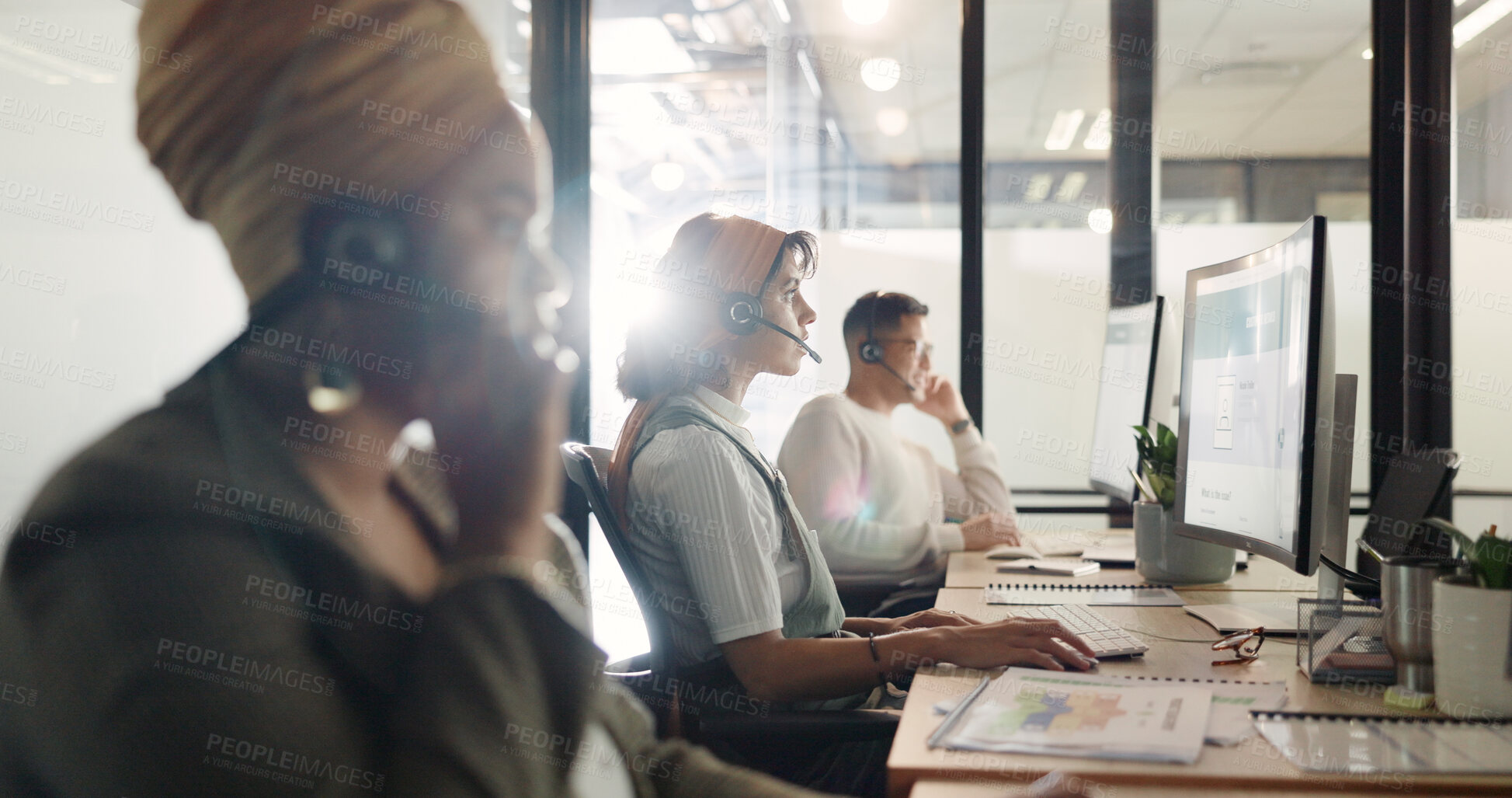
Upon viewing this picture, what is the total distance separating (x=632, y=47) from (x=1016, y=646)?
2.77 m

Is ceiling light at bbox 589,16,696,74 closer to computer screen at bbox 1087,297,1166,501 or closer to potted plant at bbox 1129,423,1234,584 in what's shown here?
computer screen at bbox 1087,297,1166,501

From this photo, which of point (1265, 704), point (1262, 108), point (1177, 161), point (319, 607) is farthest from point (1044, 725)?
point (1262, 108)

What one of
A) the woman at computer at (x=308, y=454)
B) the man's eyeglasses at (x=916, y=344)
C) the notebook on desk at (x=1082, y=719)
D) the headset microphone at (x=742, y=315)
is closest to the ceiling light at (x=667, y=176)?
the man's eyeglasses at (x=916, y=344)

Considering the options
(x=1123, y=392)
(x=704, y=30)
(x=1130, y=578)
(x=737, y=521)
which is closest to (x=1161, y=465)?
(x=1130, y=578)

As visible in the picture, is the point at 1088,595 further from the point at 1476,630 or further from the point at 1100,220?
the point at 1100,220

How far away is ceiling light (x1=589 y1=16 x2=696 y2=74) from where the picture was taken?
3.34 metres

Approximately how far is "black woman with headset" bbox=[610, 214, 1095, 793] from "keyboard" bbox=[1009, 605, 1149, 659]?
0.24ft

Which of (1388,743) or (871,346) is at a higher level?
(871,346)

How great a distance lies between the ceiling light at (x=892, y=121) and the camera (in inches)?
135

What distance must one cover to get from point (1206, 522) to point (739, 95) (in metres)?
2.40

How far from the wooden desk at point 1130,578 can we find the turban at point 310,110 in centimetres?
185

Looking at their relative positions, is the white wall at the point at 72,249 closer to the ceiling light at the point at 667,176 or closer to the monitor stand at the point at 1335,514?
the monitor stand at the point at 1335,514

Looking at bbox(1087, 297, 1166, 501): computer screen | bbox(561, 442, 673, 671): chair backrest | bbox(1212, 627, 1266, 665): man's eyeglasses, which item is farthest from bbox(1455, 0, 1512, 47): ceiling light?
bbox(561, 442, 673, 671): chair backrest

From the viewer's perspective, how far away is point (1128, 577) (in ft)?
6.73
